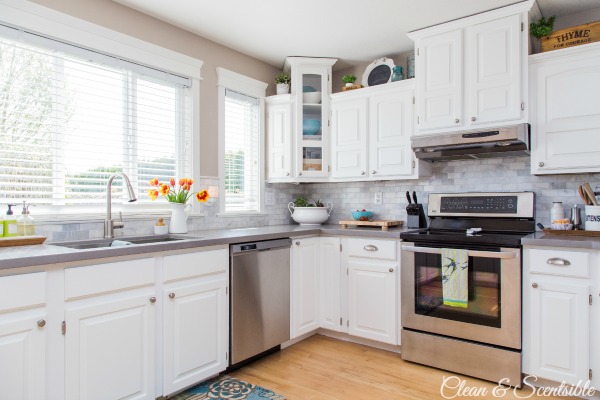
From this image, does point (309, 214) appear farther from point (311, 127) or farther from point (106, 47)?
point (106, 47)

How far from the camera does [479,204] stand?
10.1ft

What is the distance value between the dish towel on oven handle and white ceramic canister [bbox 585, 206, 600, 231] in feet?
2.60

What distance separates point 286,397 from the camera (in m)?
2.34

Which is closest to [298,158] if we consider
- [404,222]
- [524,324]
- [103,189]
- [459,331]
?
[404,222]

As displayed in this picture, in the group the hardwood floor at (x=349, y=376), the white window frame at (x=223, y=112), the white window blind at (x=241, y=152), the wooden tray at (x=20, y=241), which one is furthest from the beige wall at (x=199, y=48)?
the hardwood floor at (x=349, y=376)

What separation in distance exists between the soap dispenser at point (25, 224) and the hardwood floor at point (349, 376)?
153 centimetres

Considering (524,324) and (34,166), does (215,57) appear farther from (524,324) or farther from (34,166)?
(524,324)

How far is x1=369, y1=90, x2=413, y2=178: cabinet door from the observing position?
10.8 feet

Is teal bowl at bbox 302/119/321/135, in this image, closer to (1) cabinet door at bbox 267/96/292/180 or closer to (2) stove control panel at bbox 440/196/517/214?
(1) cabinet door at bbox 267/96/292/180

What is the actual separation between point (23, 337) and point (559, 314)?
9.13ft

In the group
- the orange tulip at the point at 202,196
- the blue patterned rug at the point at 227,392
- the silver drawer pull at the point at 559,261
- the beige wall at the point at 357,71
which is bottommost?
the blue patterned rug at the point at 227,392

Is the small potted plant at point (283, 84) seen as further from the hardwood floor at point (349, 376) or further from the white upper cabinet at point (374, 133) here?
the hardwood floor at point (349, 376)

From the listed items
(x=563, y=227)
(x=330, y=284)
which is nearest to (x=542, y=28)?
(x=563, y=227)

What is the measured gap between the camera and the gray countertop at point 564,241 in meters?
2.22
